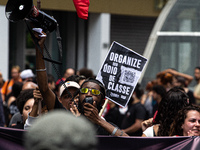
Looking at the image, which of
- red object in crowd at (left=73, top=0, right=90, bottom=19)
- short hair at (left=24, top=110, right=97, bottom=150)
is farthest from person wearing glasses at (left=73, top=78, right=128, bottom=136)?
short hair at (left=24, top=110, right=97, bottom=150)

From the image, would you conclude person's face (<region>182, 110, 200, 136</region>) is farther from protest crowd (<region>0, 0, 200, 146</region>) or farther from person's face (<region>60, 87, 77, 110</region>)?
person's face (<region>60, 87, 77, 110</region>)

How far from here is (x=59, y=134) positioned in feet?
4.06

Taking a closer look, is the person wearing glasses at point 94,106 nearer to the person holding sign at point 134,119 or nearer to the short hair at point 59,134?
the short hair at point 59,134

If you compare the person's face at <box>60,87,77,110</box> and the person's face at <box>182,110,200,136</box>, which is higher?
the person's face at <box>60,87,77,110</box>

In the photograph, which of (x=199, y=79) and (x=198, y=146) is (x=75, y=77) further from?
(x=199, y=79)

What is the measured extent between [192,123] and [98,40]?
39.9 ft

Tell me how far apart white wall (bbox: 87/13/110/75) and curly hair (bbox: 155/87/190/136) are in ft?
37.1

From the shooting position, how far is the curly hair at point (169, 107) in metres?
3.98

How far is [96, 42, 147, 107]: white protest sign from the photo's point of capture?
4.77 m

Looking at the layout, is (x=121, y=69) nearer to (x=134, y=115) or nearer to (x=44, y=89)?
(x=44, y=89)

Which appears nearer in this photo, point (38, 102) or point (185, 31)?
point (38, 102)

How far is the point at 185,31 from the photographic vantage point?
38.1 ft

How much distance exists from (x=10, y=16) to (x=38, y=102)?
2.49ft

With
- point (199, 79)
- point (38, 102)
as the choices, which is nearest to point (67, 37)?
point (199, 79)
